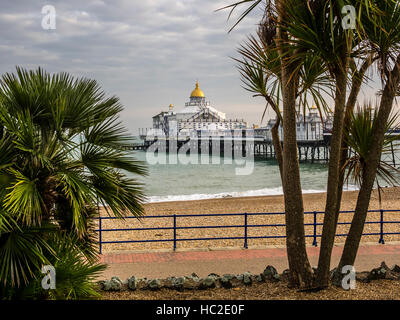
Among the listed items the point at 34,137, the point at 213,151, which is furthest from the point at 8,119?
the point at 213,151

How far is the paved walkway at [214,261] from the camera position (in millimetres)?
7805

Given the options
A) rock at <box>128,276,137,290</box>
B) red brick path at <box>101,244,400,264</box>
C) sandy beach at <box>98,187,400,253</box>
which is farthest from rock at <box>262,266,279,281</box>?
sandy beach at <box>98,187,400,253</box>

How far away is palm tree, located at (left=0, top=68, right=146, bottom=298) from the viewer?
3.89 metres

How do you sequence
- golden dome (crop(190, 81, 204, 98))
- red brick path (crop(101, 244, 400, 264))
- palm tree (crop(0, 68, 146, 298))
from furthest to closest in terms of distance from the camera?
golden dome (crop(190, 81, 204, 98)) → red brick path (crop(101, 244, 400, 264)) → palm tree (crop(0, 68, 146, 298))

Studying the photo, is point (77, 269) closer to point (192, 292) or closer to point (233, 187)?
point (192, 292)

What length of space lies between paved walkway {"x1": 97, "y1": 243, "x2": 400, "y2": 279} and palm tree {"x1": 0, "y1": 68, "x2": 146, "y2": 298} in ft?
10.3

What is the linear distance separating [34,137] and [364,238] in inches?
425

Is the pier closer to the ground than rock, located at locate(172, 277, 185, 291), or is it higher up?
higher up

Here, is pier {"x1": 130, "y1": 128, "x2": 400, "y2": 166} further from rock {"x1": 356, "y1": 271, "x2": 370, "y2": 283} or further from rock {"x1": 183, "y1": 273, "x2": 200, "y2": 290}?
rock {"x1": 183, "y1": 273, "x2": 200, "y2": 290}

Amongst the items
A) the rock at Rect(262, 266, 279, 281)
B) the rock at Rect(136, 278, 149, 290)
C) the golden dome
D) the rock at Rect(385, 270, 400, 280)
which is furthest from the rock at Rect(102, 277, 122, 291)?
the golden dome

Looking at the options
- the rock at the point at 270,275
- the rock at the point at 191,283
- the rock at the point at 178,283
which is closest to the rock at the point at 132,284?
the rock at the point at 178,283

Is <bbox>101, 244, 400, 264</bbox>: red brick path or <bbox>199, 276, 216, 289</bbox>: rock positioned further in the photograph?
<bbox>101, 244, 400, 264</bbox>: red brick path

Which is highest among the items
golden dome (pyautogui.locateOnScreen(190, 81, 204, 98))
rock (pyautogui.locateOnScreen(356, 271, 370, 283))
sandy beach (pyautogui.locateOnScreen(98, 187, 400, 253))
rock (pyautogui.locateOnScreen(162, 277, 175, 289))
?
golden dome (pyautogui.locateOnScreen(190, 81, 204, 98))

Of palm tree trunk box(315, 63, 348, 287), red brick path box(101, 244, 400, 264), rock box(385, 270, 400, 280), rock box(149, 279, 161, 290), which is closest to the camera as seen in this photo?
palm tree trunk box(315, 63, 348, 287)
